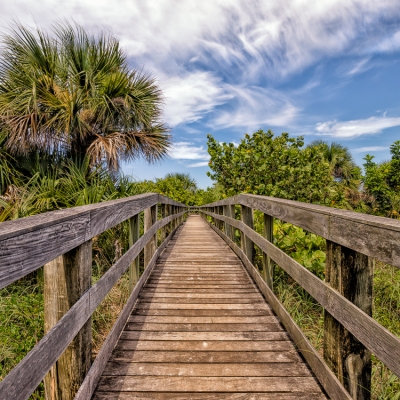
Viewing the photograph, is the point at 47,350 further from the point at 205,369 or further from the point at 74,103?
the point at 74,103

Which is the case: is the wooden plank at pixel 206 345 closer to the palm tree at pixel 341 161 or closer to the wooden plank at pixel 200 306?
the wooden plank at pixel 200 306

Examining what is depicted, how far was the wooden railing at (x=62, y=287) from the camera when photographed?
3.18 feet

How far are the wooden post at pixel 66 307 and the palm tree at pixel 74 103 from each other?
17.4 feet

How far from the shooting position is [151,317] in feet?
8.73

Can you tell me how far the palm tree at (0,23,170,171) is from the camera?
6.27m

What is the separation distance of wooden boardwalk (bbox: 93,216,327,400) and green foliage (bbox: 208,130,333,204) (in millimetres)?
4735

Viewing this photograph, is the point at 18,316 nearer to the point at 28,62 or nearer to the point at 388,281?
the point at 388,281

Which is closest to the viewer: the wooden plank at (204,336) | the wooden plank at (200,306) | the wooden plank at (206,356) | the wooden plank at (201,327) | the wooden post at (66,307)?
the wooden post at (66,307)

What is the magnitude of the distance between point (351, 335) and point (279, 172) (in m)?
6.47

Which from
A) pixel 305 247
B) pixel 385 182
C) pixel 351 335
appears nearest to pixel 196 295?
pixel 305 247

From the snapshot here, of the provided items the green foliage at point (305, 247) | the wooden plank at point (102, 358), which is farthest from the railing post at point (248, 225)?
the wooden plank at point (102, 358)

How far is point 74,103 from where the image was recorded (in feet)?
20.8

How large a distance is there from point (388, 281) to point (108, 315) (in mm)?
3617

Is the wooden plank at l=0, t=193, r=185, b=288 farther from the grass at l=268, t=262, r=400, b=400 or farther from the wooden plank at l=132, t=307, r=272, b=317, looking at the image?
the grass at l=268, t=262, r=400, b=400
